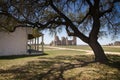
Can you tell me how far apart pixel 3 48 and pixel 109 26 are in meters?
12.2

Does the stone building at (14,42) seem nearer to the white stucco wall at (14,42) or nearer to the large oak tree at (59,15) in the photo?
→ the white stucco wall at (14,42)

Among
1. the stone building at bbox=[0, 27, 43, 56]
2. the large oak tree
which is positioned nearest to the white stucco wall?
the stone building at bbox=[0, 27, 43, 56]

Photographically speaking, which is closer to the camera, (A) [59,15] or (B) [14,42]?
(A) [59,15]

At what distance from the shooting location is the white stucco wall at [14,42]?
929 inches

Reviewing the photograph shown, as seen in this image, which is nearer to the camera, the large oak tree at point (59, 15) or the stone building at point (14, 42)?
the large oak tree at point (59, 15)

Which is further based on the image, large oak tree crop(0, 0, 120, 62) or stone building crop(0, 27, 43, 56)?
stone building crop(0, 27, 43, 56)

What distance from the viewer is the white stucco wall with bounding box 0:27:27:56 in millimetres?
23595

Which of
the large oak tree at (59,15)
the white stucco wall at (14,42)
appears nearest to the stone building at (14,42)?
the white stucco wall at (14,42)

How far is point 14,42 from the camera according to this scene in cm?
2459

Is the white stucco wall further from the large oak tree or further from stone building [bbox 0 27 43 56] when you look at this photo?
the large oak tree

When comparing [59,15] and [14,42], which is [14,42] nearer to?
[14,42]

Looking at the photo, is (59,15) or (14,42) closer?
(59,15)

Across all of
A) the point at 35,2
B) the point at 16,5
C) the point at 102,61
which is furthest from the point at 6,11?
the point at 102,61

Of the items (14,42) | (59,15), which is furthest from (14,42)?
(59,15)
